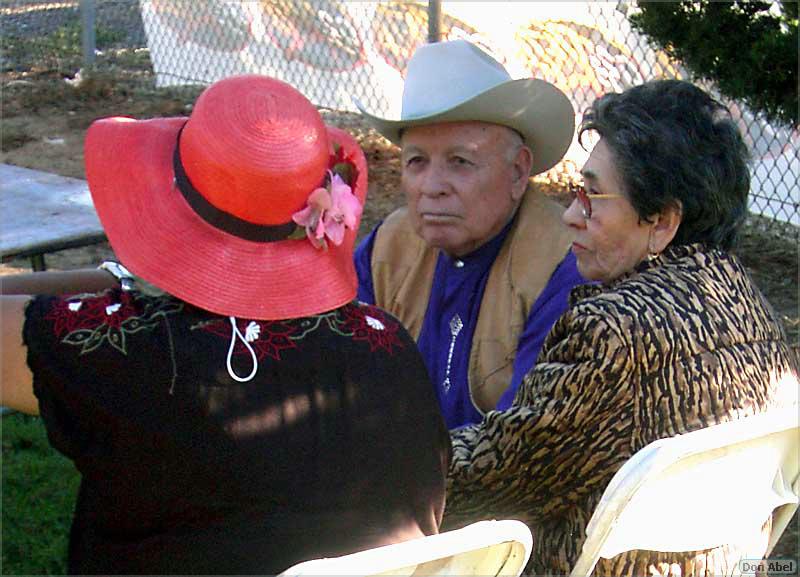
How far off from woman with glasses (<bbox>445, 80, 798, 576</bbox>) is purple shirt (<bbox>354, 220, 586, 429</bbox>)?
312mm

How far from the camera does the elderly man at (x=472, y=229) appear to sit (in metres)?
2.64

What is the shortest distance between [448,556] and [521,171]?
1629 millimetres

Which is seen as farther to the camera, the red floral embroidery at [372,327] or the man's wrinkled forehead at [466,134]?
the man's wrinkled forehead at [466,134]

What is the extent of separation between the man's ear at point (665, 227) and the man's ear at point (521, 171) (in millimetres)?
731

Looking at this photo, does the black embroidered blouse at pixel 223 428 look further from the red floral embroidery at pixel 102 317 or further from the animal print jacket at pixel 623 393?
the animal print jacket at pixel 623 393

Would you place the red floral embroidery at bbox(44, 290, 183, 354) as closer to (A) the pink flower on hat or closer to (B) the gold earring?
(A) the pink flower on hat

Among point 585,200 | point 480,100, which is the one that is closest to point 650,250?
point 585,200

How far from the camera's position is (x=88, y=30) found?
29.1 feet

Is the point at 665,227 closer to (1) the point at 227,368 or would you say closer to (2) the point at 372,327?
(2) the point at 372,327

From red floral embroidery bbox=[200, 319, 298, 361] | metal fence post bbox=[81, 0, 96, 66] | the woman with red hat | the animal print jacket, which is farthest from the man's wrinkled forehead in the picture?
metal fence post bbox=[81, 0, 96, 66]

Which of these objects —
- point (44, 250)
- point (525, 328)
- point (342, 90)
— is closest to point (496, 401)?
point (525, 328)

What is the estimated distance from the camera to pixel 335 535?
5.34 ft

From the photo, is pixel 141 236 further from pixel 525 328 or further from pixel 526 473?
pixel 525 328

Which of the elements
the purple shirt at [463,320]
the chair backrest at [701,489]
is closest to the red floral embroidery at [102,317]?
the chair backrest at [701,489]
